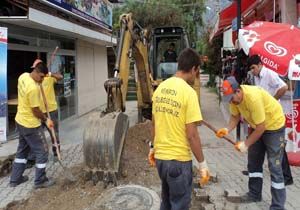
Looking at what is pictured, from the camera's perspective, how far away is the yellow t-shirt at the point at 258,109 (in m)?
5.09

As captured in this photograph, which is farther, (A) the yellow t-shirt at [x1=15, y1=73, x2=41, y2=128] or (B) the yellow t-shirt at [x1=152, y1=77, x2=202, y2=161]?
(A) the yellow t-shirt at [x1=15, y1=73, x2=41, y2=128]

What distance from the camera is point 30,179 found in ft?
24.6

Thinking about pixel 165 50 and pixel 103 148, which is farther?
pixel 165 50

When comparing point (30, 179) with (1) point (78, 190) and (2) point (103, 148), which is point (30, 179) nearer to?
(1) point (78, 190)

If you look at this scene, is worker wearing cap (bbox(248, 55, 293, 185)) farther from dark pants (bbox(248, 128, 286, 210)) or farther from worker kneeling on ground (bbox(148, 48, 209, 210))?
worker kneeling on ground (bbox(148, 48, 209, 210))

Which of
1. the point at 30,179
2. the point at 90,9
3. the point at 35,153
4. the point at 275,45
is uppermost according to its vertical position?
the point at 90,9

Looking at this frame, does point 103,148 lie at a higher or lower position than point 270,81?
lower

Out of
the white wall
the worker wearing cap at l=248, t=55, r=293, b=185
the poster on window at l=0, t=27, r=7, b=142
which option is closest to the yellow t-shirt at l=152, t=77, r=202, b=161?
the worker wearing cap at l=248, t=55, r=293, b=185

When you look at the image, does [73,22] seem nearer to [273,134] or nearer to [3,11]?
[3,11]

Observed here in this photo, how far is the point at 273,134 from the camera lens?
5.45m

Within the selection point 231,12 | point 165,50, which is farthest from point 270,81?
point 165,50

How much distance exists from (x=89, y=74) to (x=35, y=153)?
433 inches

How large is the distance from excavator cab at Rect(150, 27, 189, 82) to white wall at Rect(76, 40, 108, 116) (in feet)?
9.11

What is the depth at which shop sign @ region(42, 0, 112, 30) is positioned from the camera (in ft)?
40.4
